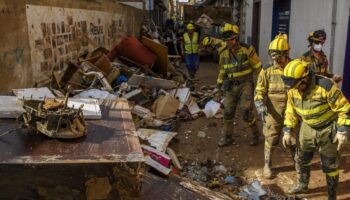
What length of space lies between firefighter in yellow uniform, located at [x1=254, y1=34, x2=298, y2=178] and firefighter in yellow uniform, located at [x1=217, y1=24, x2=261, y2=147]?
32.4 inches

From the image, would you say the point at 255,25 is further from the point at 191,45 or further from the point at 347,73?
the point at 347,73

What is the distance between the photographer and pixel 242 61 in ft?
19.0

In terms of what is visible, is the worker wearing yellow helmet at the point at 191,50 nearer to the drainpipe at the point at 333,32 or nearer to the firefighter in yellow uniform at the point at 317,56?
the drainpipe at the point at 333,32

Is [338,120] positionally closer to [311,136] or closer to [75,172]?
[311,136]

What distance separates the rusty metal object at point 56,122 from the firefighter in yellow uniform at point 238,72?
368 cm

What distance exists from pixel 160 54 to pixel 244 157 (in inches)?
177

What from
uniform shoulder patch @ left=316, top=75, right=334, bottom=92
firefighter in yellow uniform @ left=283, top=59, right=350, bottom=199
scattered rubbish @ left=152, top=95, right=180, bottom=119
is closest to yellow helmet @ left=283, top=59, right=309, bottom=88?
Result: firefighter in yellow uniform @ left=283, top=59, right=350, bottom=199

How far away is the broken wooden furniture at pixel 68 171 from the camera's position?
200 centimetres

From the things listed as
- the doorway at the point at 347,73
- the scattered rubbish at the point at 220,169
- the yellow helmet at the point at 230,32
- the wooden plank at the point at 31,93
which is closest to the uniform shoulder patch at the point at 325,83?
the scattered rubbish at the point at 220,169

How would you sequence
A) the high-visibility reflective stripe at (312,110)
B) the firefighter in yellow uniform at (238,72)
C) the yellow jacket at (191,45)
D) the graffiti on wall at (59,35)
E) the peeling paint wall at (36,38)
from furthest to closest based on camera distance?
the yellow jacket at (191,45) < the graffiti on wall at (59,35) < the firefighter in yellow uniform at (238,72) < the peeling paint wall at (36,38) < the high-visibility reflective stripe at (312,110)

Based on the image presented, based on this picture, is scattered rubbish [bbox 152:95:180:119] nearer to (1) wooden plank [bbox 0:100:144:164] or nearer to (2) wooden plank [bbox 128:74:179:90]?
(2) wooden plank [bbox 128:74:179:90]

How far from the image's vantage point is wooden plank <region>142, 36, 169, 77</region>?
371 inches

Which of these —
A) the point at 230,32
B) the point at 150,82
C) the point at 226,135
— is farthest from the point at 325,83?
the point at 150,82

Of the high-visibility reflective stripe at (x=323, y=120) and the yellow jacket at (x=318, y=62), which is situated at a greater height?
the yellow jacket at (x=318, y=62)
